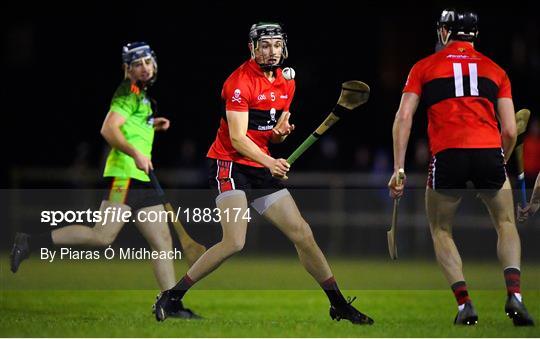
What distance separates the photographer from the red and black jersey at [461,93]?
10016 millimetres

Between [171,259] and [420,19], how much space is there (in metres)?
15.3

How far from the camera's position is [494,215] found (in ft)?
34.0

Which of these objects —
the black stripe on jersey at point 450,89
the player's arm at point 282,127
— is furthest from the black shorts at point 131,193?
the black stripe on jersey at point 450,89

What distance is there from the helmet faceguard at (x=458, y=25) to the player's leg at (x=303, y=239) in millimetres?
1792

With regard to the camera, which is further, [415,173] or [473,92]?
[415,173]

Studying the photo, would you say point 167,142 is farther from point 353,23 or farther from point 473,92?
point 473,92

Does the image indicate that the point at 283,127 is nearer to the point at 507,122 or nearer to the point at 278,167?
the point at 278,167

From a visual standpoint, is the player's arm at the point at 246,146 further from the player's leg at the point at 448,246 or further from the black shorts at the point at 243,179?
the player's leg at the point at 448,246

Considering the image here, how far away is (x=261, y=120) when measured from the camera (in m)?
10.5

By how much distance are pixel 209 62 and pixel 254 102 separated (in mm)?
14048

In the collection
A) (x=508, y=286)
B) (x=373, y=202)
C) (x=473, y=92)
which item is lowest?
(x=373, y=202)

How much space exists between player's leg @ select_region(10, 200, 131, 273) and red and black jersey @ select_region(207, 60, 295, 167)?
3.34ft

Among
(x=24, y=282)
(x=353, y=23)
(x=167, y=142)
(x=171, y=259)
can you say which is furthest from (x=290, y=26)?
(x=171, y=259)

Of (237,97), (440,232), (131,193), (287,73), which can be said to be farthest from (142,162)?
(440,232)
